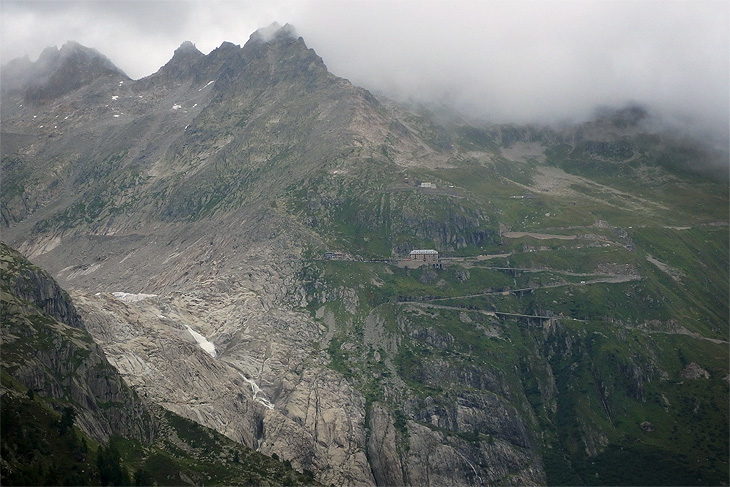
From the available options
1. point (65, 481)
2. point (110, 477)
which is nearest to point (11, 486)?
point (65, 481)

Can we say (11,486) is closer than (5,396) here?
Yes

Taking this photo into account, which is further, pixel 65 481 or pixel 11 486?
pixel 65 481

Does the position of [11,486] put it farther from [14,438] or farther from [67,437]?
[67,437]

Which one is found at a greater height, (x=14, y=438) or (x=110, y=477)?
(x=14, y=438)

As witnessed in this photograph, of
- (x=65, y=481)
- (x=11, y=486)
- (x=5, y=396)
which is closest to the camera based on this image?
(x=11, y=486)

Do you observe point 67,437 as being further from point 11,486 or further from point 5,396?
point 11,486

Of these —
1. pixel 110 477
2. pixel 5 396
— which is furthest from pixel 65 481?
pixel 5 396

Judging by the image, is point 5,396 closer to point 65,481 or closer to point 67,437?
point 67,437

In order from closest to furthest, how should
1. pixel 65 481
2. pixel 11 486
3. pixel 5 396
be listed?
pixel 11 486
pixel 65 481
pixel 5 396
